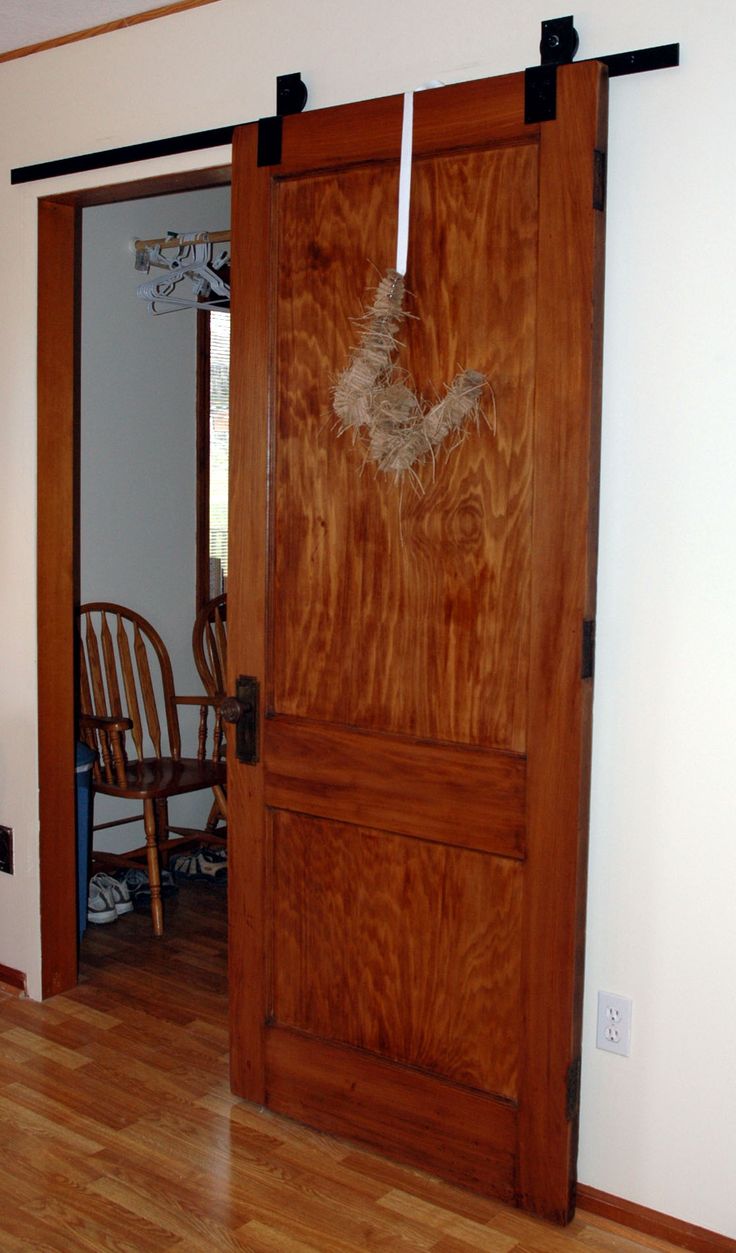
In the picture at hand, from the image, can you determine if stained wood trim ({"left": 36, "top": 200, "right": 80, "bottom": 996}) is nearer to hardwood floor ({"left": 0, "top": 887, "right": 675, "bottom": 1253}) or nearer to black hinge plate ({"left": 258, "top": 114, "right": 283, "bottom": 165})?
hardwood floor ({"left": 0, "top": 887, "right": 675, "bottom": 1253})

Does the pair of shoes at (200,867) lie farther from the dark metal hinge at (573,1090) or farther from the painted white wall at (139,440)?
the dark metal hinge at (573,1090)

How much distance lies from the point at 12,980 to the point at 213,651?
58.1 inches

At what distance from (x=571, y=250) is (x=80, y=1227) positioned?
6.66ft

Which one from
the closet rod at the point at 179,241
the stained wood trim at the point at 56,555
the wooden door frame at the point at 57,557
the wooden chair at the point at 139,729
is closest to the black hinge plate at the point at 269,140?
the wooden door frame at the point at 57,557

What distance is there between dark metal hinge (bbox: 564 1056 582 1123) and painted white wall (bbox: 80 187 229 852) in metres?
2.37

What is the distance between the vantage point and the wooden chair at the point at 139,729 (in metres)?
3.70

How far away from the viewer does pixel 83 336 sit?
4.04 m

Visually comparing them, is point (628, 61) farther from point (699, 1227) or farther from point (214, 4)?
point (699, 1227)

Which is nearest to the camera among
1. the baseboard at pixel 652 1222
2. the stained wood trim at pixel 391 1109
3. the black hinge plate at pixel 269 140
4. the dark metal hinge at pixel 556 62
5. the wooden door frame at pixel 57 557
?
the dark metal hinge at pixel 556 62

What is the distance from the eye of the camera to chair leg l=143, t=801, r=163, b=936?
3.69 m

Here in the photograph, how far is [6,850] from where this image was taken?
3.25 m

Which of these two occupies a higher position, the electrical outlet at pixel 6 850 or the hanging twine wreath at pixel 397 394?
the hanging twine wreath at pixel 397 394

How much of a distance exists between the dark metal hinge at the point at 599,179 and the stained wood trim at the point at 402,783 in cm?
102

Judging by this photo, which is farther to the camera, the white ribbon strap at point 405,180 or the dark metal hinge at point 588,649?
the white ribbon strap at point 405,180
